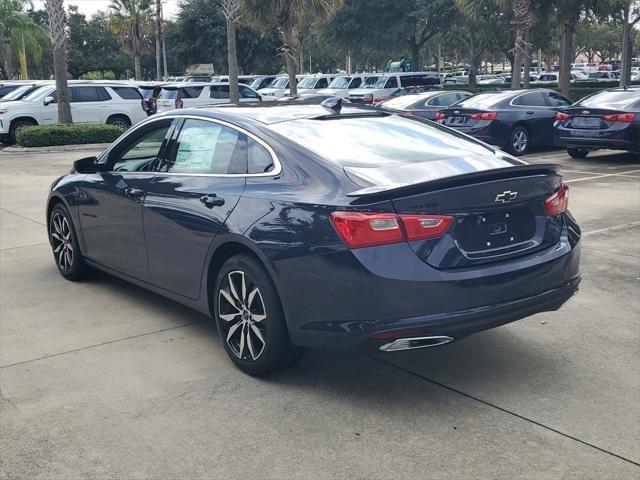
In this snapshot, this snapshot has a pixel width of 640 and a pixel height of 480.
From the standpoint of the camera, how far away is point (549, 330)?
528 centimetres

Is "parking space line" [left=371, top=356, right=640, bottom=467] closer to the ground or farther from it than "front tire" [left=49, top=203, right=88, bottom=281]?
closer to the ground

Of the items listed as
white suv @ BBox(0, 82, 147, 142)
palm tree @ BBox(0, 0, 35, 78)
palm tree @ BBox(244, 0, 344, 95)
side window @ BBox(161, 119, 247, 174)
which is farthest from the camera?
palm tree @ BBox(0, 0, 35, 78)

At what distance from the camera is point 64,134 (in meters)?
20.4

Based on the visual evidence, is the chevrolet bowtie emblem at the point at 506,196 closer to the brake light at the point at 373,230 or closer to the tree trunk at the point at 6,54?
the brake light at the point at 373,230

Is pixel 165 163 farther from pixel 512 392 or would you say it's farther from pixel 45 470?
pixel 512 392

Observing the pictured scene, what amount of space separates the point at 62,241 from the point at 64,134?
1473 cm

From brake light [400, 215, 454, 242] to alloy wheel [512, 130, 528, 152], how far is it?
43.4ft

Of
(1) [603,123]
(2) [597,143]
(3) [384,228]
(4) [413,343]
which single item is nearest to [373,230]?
(3) [384,228]

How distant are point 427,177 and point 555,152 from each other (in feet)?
47.6

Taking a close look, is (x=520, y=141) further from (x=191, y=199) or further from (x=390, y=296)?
(x=390, y=296)

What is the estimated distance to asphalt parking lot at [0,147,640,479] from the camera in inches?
138

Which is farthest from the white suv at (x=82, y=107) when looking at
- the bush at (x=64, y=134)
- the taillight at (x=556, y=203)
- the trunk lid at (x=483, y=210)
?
the trunk lid at (x=483, y=210)

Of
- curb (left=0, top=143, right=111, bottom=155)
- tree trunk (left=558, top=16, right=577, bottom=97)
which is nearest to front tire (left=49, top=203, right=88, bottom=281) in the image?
curb (left=0, top=143, right=111, bottom=155)

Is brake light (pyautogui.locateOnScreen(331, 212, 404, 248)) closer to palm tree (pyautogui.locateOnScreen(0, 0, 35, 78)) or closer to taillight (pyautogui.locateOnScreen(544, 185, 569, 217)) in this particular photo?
taillight (pyautogui.locateOnScreen(544, 185, 569, 217))
